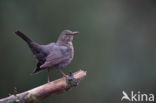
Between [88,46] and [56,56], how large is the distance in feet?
10.6

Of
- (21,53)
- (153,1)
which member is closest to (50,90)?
(21,53)

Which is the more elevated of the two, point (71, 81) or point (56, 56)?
point (56, 56)

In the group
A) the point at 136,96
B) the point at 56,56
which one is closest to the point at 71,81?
the point at 56,56

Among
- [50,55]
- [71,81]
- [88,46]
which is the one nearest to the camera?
[71,81]

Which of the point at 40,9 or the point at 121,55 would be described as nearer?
the point at 40,9

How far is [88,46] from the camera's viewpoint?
27.9ft

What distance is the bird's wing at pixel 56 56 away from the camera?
519 cm

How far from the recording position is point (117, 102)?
28.5ft

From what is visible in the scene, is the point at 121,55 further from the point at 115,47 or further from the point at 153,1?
the point at 153,1

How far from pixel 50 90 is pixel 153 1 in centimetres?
593

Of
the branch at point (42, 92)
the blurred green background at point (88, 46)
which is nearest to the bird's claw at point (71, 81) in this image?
the branch at point (42, 92)

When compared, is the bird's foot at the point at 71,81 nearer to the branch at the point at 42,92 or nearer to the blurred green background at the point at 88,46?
the branch at the point at 42,92

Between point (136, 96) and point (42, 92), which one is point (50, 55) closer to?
point (42, 92)

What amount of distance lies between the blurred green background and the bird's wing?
225 centimetres
